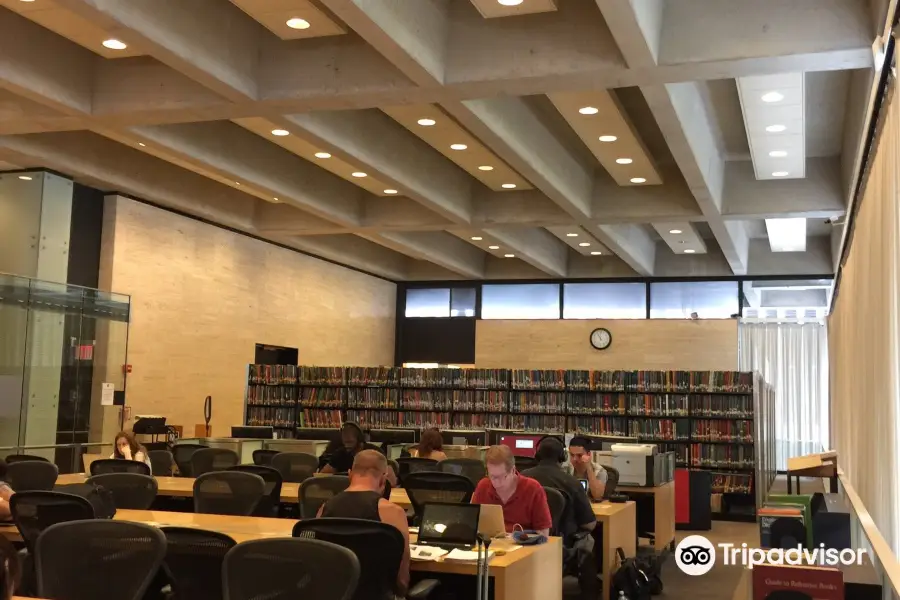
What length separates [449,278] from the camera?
20453mm

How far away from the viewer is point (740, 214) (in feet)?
40.5

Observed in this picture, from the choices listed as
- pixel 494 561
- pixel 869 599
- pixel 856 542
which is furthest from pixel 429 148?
pixel 869 599

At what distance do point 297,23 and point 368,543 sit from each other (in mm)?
4780

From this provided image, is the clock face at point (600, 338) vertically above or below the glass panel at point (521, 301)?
below

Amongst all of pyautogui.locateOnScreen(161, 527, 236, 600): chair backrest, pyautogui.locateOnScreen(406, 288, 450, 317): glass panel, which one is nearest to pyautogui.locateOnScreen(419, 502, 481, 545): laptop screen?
pyautogui.locateOnScreen(161, 527, 236, 600): chair backrest

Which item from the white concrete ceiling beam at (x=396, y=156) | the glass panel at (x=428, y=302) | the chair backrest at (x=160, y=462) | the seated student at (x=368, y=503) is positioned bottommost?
the chair backrest at (x=160, y=462)

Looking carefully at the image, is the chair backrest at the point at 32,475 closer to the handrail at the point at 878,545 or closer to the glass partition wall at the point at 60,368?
the glass partition wall at the point at 60,368

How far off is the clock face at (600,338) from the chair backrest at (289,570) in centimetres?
1289

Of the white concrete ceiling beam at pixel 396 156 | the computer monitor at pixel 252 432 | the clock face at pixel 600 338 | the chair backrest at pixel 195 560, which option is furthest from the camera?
the clock face at pixel 600 338

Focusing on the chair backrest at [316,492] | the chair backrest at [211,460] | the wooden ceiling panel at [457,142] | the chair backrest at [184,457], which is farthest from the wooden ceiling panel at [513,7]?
the chair backrest at [184,457]

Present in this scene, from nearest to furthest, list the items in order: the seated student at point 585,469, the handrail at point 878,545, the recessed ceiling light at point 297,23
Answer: the handrail at point 878,545, the recessed ceiling light at point 297,23, the seated student at point 585,469

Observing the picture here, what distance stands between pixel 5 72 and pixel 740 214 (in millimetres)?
8878

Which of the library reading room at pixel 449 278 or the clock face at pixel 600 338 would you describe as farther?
the clock face at pixel 600 338

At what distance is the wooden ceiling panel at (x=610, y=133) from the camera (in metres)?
8.94
